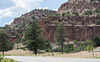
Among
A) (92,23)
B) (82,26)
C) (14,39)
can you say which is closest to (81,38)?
(82,26)

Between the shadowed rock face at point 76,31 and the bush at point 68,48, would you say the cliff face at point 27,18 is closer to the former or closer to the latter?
the shadowed rock face at point 76,31

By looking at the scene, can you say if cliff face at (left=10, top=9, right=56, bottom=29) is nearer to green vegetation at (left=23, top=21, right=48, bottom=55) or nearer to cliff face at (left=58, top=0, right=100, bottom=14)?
cliff face at (left=58, top=0, right=100, bottom=14)

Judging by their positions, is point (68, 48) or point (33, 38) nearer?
point (33, 38)

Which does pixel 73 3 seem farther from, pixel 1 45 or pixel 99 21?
pixel 1 45

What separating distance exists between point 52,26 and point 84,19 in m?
18.3

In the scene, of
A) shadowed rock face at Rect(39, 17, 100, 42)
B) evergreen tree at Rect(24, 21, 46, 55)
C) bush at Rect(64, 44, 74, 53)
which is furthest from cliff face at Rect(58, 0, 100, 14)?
evergreen tree at Rect(24, 21, 46, 55)

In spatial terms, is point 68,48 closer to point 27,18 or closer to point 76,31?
point 76,31

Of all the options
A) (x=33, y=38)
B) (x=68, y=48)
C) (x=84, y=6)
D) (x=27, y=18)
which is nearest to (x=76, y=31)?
(x=68, y=48)

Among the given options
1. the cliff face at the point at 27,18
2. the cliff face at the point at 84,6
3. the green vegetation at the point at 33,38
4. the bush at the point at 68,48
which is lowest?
the bush at the point at 68,48

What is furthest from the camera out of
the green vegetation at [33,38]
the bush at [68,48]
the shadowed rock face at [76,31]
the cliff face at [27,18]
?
the cliff face at [27,18]

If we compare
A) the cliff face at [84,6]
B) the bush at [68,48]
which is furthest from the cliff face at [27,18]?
the bush at [68,48]

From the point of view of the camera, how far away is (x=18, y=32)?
95.8m

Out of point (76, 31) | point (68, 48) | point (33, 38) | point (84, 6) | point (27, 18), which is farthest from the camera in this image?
point (27, 18)

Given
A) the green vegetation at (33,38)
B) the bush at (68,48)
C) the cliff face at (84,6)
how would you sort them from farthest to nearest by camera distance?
1. the cliff face at (84,6)
2. the bush at (68,48)
3. the green vegetation at (33,38)
